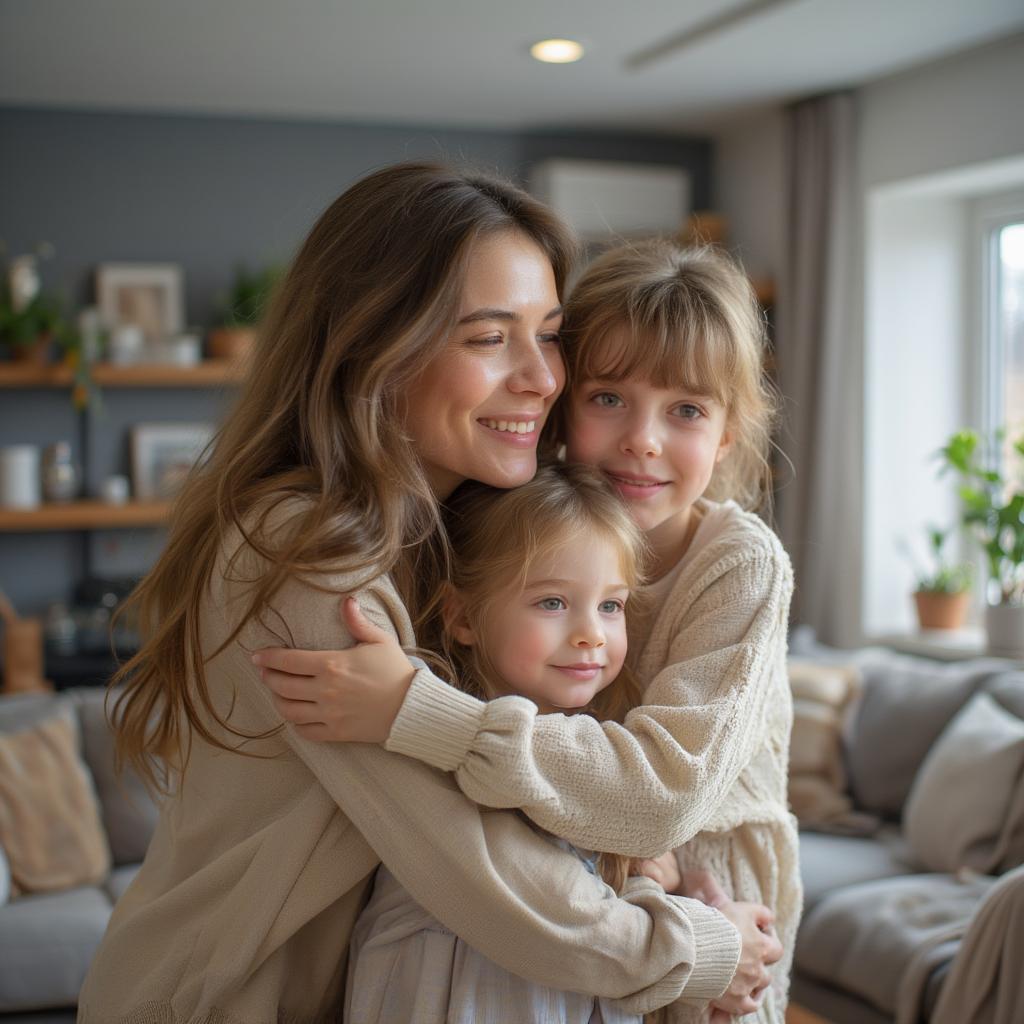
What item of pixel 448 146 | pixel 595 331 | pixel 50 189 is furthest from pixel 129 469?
pixel 595 331

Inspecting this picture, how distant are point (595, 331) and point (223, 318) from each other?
3.74 m

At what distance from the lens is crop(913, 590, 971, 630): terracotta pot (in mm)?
4605

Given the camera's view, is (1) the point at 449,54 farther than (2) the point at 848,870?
Yes

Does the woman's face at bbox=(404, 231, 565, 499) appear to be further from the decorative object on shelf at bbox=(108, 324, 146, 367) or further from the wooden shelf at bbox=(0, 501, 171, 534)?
the decorative object on shelf at bbox=(108, 324, 146, 367)

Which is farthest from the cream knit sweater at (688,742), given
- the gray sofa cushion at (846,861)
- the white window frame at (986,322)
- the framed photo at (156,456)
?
the framed photo at (156,456)

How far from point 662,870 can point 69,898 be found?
216 cm

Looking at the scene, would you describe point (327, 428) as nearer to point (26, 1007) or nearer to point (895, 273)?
point (26, 1007)

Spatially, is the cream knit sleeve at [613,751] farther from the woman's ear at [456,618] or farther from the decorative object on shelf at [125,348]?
the decorative object on shelf at [125,348]

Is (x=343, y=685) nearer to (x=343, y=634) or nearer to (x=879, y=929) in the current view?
(x=343, y=634)

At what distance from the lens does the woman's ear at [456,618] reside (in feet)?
4.95

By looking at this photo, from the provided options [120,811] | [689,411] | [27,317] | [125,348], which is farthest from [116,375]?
[689,411]

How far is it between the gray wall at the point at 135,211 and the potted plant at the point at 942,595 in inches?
88.0

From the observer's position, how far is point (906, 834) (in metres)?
3.39

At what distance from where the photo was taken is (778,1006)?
5.31 ft
